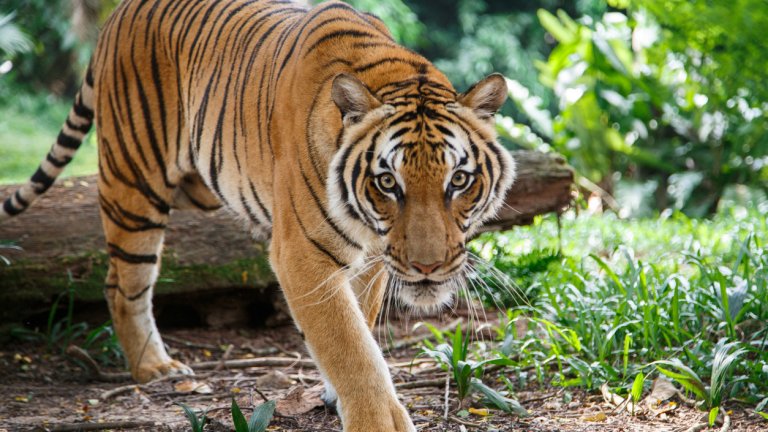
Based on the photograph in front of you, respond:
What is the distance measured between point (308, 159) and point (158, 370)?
1.79m

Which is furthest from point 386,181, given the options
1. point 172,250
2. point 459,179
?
point 172,250

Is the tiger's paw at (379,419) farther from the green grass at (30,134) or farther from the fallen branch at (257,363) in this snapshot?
the green grass at (30,134)

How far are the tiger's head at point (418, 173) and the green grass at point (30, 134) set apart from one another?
8.54m

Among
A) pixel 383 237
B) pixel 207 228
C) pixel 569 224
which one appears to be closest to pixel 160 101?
pixel 207 228

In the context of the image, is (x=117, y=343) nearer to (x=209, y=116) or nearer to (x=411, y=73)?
(x=209, y=116)

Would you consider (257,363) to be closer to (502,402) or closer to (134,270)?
(134,270)

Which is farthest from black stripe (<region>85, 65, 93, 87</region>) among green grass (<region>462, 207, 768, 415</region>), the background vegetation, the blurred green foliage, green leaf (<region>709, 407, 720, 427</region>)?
the blurred green foliage

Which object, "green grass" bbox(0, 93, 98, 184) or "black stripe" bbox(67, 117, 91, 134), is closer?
"black stripe" bbox(67, 117, 91, 134)

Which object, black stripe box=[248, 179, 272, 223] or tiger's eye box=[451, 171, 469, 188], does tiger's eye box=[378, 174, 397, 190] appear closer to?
tiger's eye box=[451, 171, 469, 188]

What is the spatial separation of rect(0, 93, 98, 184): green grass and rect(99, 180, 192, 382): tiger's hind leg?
6738 millimetres

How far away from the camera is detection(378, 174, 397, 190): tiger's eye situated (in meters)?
2.84

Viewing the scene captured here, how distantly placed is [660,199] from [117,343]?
7782mm

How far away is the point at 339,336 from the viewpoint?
2.94 m

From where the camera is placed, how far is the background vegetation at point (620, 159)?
359cm
